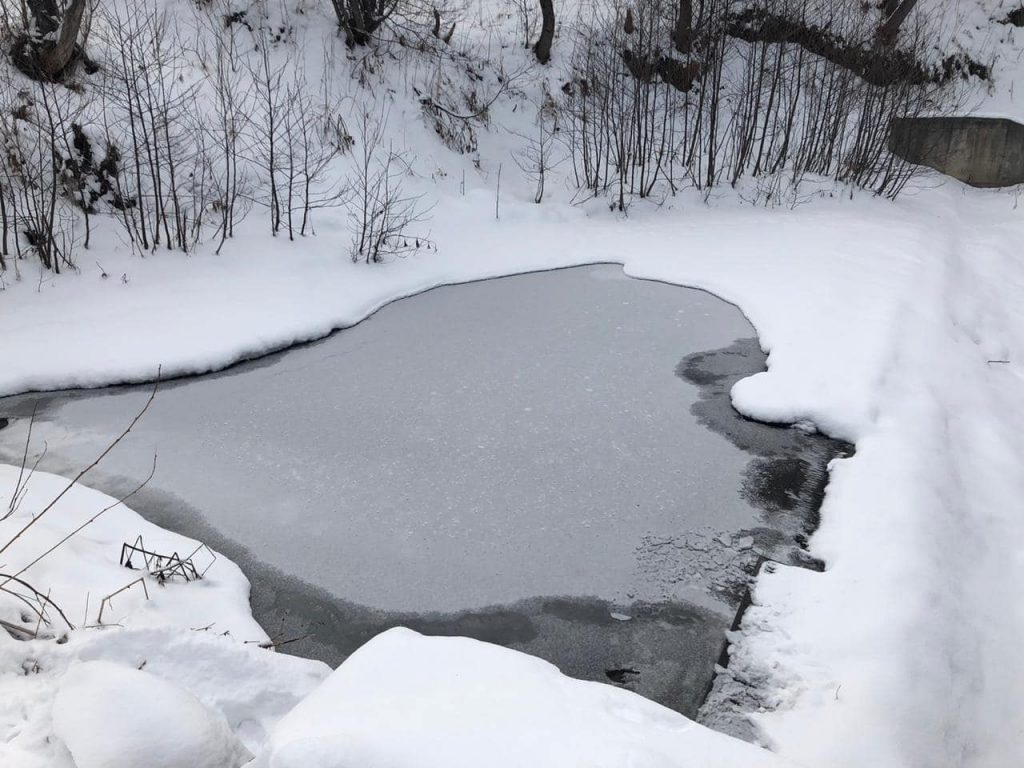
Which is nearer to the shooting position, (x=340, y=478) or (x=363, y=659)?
(x=363, y=659)

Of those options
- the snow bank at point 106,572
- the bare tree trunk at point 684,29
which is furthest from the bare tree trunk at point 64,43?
the bare tree trunk at point 684,29

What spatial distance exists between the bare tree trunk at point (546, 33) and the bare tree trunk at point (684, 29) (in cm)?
182

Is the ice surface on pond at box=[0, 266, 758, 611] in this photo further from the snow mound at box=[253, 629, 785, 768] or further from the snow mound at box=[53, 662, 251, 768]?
the snow mound at box=[53, 662, 251, 768]

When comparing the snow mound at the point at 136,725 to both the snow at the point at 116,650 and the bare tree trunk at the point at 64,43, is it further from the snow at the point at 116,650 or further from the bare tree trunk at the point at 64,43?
the bare tree trunk at the point at 64,43

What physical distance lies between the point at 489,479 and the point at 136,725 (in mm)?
2245

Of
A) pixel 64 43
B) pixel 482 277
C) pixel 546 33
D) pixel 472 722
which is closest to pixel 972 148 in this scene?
pixel 546 33

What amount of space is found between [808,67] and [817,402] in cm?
732

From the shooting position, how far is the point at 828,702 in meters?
2.46

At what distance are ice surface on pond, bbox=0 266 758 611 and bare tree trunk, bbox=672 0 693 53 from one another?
5674mm

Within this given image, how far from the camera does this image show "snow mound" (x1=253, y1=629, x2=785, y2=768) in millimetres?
1611

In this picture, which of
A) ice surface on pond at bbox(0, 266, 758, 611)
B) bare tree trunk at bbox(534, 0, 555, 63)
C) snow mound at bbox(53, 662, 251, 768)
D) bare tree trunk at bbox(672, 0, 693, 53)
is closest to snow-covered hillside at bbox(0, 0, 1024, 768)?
snow mound at bbox(53, 662, 251, 768)

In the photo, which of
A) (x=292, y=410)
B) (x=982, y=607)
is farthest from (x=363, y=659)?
(x=292, y=410)

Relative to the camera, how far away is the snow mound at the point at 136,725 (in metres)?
1.65

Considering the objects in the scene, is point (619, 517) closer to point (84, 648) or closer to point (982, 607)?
point (982, 607)
